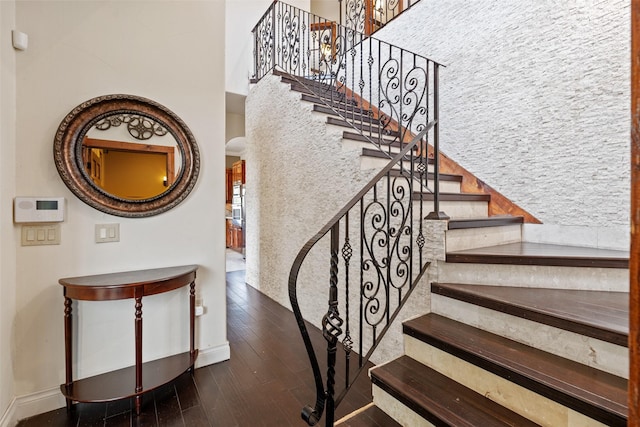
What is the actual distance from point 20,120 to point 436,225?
258 centimetres

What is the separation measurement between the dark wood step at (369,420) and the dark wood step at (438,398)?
0.48ft

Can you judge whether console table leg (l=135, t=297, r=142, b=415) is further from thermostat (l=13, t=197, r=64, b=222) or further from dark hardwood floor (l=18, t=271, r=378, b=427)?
thermostat (l=13, t=197, r=64, b=222)

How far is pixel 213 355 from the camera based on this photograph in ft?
7.98

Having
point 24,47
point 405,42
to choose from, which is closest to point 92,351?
point 24,47

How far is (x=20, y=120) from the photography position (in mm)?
1801

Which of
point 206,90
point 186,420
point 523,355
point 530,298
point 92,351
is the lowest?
point 186,420

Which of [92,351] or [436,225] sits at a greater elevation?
[436,225]

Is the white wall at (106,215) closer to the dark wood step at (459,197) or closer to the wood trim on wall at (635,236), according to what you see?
the dark wood step at (459,197)

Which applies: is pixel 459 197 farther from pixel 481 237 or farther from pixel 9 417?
pixel 9 417

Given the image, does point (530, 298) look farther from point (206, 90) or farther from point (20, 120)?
point (20, 120)

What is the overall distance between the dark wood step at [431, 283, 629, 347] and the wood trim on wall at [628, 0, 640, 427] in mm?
960

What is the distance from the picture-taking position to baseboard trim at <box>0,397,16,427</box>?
1.67 m

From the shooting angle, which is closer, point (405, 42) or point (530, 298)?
point (530, 298)

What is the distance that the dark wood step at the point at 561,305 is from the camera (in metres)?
1.25
